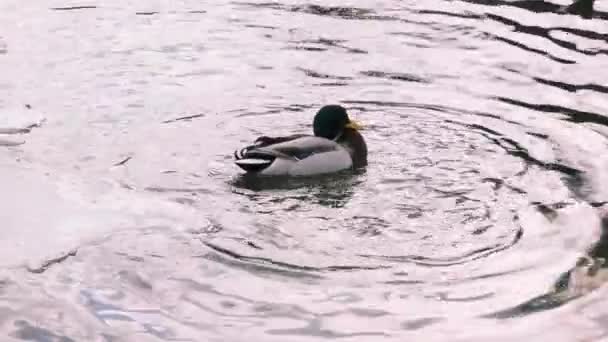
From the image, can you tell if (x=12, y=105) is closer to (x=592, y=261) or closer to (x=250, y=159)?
(x=250, y=159)

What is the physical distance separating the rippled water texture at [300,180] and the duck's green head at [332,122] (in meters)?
0.43

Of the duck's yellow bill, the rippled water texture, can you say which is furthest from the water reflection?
the duck's yellow bill

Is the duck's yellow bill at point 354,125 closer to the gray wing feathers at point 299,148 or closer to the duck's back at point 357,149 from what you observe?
the duck's back at point 357,149

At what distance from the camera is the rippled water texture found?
7.26m

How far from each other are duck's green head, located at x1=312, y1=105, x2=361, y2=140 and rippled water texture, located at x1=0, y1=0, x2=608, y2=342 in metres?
0.43

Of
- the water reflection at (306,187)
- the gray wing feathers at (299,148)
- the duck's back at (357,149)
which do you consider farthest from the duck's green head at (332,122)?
the water reflection at (306,187)

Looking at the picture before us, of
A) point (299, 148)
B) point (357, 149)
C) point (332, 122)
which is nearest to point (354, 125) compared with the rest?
point (332, 122)

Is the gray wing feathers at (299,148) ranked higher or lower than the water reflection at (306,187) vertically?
higher

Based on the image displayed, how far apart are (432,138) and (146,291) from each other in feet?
13.3

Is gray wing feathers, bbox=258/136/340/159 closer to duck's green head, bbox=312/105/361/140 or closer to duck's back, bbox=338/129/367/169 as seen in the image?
duck's back, bbox=338/129/367/169

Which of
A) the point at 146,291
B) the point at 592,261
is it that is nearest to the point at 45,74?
the point at 146,291

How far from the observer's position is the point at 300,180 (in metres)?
9.84

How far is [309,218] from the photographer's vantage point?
343 inches

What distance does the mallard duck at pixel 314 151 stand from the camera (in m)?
9.73
